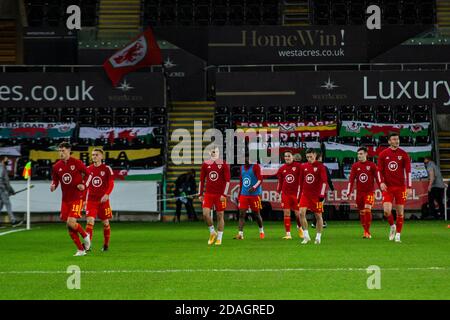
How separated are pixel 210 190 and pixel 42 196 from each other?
1355cm

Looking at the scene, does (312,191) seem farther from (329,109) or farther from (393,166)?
(329,109)

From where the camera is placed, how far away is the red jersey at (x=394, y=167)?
827 inches

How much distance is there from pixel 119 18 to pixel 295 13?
822 cm

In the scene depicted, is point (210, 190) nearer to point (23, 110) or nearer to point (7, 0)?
point (23, 110)

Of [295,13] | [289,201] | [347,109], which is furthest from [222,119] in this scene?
[289,201]

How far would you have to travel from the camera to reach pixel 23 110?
38.0 meters

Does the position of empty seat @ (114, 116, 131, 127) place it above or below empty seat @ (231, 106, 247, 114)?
below

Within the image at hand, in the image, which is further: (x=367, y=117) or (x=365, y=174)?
(x=367, y=117)

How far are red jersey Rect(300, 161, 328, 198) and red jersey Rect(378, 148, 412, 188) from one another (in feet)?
4.35

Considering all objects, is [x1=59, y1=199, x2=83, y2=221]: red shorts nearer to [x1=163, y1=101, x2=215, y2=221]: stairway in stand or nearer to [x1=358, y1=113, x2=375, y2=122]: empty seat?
[x1=163, y1=101, x2=215, y2=221]: stairway in stand

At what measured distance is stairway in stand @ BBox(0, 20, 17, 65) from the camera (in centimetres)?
4166

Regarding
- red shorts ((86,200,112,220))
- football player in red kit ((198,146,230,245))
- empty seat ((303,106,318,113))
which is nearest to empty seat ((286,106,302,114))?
empty seat ((303,106,318,113))

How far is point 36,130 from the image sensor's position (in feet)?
120

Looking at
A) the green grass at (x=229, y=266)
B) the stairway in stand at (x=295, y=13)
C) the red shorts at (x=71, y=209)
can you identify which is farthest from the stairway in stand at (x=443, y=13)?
the red shorts at (x=71, y=209)
